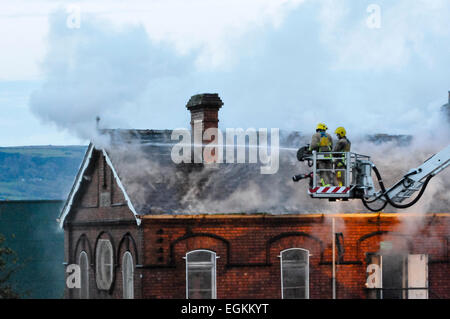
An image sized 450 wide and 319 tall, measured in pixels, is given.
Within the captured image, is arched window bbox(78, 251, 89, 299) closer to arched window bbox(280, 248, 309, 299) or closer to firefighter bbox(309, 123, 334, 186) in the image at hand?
arched window bbox(280, 248, 309, 299)

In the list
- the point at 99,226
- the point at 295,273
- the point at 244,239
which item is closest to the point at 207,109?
the point at 99,226

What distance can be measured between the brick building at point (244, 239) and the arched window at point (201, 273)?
3cm

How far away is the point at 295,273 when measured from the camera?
2906 cm

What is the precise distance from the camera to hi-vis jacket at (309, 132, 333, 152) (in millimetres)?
24078

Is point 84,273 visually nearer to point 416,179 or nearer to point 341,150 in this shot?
point 341,150

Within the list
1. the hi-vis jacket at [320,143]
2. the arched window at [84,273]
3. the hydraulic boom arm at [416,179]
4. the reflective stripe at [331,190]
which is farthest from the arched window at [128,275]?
the hydraulic boom arm at [416,179]

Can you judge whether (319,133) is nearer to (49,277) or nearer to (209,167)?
(209,167)

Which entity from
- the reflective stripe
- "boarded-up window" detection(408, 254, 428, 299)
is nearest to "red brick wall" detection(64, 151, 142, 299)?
the reflective stripe

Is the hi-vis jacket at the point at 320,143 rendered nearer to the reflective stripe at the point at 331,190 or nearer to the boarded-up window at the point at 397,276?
the reflective stripe at the point at 331,190

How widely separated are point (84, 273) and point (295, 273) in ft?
28.1

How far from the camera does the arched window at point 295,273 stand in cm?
2894

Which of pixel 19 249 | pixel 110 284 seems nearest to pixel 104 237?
pixel 110 284

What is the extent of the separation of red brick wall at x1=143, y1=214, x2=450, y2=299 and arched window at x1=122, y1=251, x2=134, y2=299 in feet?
4.85

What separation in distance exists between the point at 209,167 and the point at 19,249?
52.2ft
